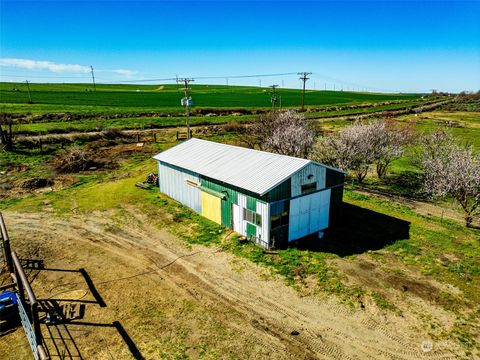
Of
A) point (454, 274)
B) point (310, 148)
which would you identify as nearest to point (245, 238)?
point (454, 274)

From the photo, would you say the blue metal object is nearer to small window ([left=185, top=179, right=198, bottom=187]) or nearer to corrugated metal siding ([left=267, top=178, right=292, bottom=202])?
corrugated metal siding ([left=267, top=178, right=292, bottom=202])

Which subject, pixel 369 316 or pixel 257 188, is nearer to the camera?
pixel 369 316

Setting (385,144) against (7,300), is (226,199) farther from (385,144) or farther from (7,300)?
(385,144)

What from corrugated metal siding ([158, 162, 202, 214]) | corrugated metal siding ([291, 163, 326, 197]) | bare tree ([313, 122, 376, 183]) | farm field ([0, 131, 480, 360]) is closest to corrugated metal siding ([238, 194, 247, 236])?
farm field ([0, 131, 480, 360])

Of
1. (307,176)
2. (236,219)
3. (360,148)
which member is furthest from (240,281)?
(360,148)

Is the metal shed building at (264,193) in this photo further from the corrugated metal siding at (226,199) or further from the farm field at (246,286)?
the farm field at (246,286)

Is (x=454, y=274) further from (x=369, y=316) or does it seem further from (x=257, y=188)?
(x=257, y=188)
